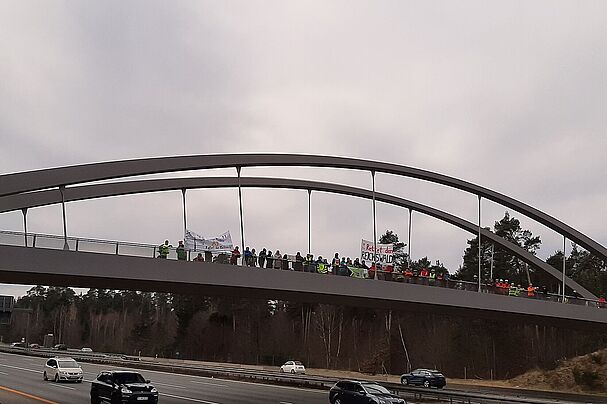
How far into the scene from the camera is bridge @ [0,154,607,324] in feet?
92.2

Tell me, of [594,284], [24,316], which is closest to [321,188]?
[594,284]

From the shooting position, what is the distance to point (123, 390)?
28.7 meters

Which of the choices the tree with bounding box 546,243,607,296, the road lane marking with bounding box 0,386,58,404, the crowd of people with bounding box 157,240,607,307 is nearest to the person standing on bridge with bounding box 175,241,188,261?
the crowd of people with bounding box 157,240,607,307

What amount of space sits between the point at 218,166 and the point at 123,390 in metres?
11.3

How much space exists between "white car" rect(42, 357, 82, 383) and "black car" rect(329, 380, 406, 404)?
73.3 ft

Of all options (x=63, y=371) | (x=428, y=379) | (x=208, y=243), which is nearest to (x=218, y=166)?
(x=208, y=243)

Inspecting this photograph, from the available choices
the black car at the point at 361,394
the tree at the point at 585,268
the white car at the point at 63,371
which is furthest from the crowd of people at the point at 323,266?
the tree at the point at 585,268

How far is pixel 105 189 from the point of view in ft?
125

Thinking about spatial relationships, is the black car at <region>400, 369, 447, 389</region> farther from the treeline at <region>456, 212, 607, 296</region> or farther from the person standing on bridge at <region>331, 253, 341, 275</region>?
the treeline at <region>456, 212, 607, 296</region>

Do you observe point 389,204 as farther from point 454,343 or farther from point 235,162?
point 454,343

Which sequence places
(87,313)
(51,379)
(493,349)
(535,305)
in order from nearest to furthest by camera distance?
(535,305), (51,379), (493,349), (87,313)

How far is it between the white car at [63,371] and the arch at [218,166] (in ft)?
65.7

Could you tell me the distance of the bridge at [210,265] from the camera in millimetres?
28094

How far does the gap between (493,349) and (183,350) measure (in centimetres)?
4521
